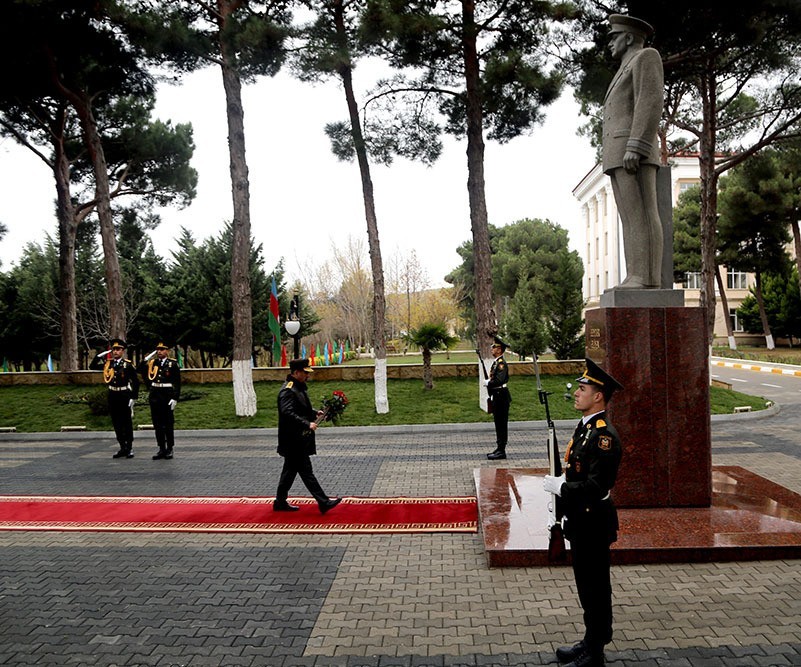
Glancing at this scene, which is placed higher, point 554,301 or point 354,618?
point 554,301

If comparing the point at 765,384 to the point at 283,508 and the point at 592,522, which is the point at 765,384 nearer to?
the point at 283,508

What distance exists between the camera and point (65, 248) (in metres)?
21.9

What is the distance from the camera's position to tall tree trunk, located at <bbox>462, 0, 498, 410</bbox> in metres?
15.1

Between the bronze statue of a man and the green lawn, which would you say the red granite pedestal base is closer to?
the bronze statue of a man

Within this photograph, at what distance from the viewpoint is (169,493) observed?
331 inches

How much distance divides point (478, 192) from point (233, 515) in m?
11.1

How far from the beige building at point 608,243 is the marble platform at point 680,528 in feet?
134

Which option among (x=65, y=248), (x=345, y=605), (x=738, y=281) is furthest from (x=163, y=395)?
(x=738, y=281)

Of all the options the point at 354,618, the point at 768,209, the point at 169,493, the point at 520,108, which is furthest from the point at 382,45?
the point at 768,209

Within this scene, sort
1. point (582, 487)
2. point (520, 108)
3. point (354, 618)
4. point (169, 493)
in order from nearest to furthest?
point (582, 487), point (354, 618), point (169, 493), point (520, 108)

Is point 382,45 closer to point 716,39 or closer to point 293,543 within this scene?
point 716,39

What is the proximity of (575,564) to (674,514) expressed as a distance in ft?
9.81

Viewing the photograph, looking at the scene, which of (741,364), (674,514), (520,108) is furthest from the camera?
(741,364)

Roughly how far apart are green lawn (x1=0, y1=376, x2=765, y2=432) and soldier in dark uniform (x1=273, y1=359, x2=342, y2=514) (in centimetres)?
749
